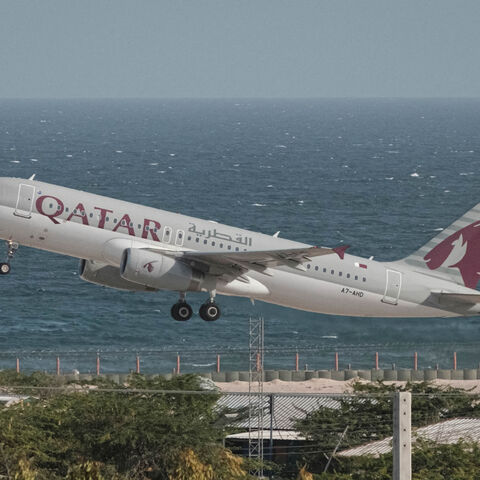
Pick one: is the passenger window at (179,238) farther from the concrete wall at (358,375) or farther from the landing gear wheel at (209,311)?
the concrete wall at (358,375)

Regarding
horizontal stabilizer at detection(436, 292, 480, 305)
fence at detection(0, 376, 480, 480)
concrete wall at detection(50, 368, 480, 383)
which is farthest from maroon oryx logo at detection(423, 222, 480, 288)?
concrete wall at detection(50, 368, 480, 383)

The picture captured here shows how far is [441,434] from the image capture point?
59.8 meters

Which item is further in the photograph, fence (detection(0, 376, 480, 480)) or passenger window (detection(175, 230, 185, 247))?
passenger window (detection(175, 230, 185, 247))

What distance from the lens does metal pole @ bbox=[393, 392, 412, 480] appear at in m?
34.5

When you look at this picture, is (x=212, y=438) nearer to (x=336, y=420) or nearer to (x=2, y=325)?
(x=336, y=420)

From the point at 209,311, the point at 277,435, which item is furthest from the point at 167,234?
the point at 277,435

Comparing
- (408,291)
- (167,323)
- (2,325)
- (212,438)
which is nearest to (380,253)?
(167,323)

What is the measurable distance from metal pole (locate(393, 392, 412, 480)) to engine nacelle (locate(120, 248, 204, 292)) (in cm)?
2942

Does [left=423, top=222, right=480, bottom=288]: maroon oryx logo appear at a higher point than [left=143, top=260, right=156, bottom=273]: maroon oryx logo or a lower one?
higher

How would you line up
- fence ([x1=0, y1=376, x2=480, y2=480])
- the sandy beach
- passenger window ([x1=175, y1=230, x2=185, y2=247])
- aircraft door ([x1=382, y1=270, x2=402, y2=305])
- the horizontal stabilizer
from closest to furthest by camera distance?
fence ([x1=0, y1=376, x2=480, y2=480]) → passenger window ([x1=175, y1=230, x2=185, y2=247]) → the horizontal stabilizer → aircraft door ([x1=382, y1=270, x2=402, y2=305]) → the sandy beach

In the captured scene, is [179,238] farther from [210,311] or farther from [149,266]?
[210,311]

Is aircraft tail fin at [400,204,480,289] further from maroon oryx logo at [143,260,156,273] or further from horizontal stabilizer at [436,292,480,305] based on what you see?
maroon oryx logo at [143,260,156,273]

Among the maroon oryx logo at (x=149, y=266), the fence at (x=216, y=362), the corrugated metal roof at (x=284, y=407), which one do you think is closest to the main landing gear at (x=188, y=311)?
the maroon oryx logo at (x=149, y=266)

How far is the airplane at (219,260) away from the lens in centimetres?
6300
